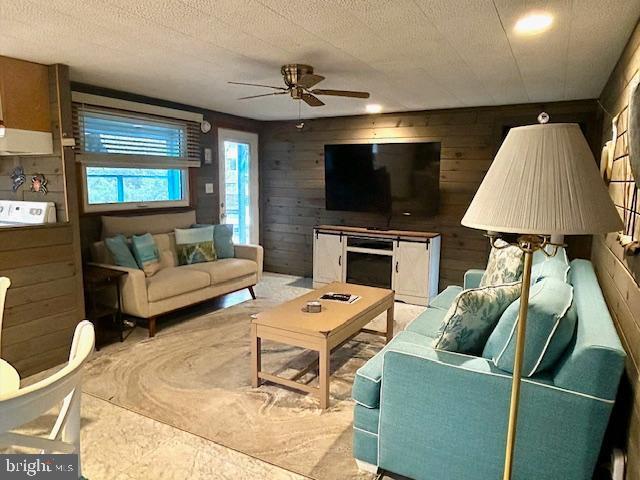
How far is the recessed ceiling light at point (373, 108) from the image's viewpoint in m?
4.80

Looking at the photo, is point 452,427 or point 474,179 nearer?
point 452,427

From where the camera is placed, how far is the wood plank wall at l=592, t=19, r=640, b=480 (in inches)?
62.0

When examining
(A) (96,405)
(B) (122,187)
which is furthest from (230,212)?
(A) (96,405)

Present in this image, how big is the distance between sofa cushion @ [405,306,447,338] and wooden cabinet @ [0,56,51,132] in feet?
9.88

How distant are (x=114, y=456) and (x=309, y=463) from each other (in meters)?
0.99

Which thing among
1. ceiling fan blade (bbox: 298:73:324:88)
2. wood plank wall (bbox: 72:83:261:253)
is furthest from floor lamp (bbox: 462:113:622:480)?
wood plank wall (bbox: 72:83:261:253)

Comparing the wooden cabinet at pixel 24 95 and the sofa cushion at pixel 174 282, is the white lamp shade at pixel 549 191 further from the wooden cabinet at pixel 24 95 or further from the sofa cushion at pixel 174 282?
the wooden cabinet at pixel 24 95

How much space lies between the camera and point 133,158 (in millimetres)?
4375

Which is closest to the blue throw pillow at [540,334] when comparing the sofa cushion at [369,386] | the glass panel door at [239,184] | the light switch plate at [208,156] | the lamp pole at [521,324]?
the lamp pole at [521,324]

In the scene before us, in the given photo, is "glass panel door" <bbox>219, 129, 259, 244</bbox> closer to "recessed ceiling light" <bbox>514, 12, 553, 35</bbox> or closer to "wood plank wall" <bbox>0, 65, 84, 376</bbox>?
"wood plank wall" <bbox>0, 65, 84, 376</bbox>

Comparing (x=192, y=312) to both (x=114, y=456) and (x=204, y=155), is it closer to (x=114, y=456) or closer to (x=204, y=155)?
(x=204, y=155)

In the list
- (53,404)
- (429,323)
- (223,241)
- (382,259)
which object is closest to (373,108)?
(382,259)

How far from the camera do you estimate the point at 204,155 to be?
5.29 m

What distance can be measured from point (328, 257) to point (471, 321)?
351 centimetres
